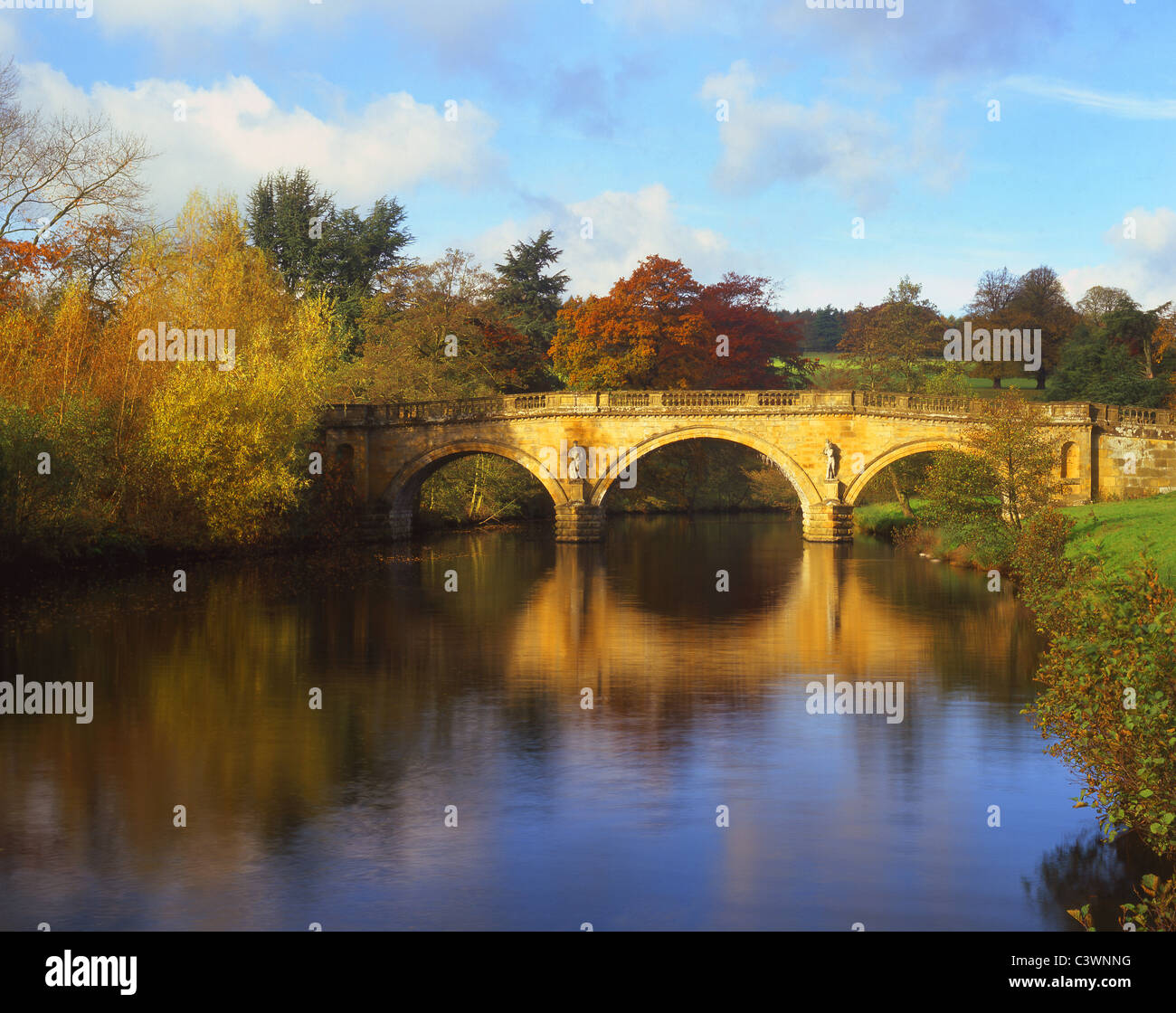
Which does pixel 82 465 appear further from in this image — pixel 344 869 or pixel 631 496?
pixel 631 496

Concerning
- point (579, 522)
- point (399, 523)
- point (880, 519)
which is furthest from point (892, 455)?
point (399, 523)

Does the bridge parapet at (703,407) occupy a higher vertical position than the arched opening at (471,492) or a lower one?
higher

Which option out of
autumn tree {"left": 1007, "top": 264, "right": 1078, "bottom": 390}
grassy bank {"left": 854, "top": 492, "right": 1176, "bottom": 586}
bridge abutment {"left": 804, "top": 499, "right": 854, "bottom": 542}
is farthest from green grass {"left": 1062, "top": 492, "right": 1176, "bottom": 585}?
autumn tree {"left": 1007, "top": 264, "right": 1078, "bottom": 390}

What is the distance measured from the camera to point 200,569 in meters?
40.2

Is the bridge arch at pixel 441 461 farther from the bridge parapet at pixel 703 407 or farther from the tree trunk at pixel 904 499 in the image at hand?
the tree trunk at pixel 904 499

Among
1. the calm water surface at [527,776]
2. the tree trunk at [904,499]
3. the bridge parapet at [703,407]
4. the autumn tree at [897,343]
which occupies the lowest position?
the calm water surface at [527,776]

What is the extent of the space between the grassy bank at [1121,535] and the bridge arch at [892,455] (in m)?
2.68

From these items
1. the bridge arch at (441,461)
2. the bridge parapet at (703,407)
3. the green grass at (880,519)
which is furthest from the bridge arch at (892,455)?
the bridge arch at (441,461)

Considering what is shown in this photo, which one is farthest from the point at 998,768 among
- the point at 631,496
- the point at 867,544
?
the point at 631,496

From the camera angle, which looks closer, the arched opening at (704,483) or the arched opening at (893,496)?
the arched opening at (893,496)

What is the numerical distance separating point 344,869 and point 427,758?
4478 mm

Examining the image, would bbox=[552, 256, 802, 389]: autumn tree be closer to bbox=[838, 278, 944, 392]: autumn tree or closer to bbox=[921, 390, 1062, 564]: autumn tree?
bbox=[838, 278, 944, 392]: autumn tree

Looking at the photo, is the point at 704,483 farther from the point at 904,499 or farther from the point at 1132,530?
the point at 1132,530

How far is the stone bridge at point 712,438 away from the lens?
4769cm
